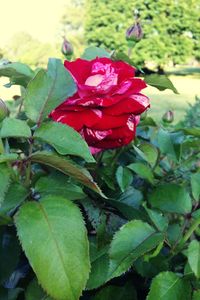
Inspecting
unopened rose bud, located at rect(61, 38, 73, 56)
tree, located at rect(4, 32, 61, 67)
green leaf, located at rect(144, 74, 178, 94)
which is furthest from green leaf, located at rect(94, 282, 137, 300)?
tree, located at rect(4, 32, 61, 67)

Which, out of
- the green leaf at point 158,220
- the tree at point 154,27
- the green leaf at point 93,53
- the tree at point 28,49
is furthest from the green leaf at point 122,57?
the tree at point 154,27

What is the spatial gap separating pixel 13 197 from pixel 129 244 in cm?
11

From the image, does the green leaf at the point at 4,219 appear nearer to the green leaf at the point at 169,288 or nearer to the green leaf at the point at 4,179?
the green leaf at the point at 4,179

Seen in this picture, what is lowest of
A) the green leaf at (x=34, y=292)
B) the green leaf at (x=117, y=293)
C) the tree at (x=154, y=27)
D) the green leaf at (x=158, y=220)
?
the tree at (x=154, y=27)

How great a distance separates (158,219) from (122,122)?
0.36 feet

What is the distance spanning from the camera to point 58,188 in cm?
43

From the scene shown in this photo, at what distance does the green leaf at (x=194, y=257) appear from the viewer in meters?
0.42

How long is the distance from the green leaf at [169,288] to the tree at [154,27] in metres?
12.5

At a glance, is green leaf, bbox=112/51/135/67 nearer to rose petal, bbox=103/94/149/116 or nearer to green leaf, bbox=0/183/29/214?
rose petal, bbox=103/94/149/116

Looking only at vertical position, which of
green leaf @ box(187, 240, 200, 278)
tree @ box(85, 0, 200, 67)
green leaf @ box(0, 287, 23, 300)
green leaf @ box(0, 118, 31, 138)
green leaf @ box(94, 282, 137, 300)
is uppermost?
green leaf @ box(0, 118, 31, 138)

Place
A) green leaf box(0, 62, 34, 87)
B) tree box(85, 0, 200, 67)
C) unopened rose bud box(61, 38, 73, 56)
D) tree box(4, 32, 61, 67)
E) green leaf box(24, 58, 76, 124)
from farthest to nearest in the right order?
tree box(85, 0, 200, 67), tree box(4, 32, 61, 67), unopened rose bud box(61, 38, 73, 56), green leaf box(0, 62, 34, 87), green leaf box(24, 58, 76, 124)

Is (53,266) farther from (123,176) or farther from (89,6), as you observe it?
(89,6)

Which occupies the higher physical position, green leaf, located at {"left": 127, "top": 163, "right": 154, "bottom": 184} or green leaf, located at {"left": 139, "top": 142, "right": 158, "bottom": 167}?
green leaf, located at {"left": 127, "top": 163, "right": 154, "bottom": 184}

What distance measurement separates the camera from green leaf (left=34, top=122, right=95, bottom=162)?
15.9 inches
